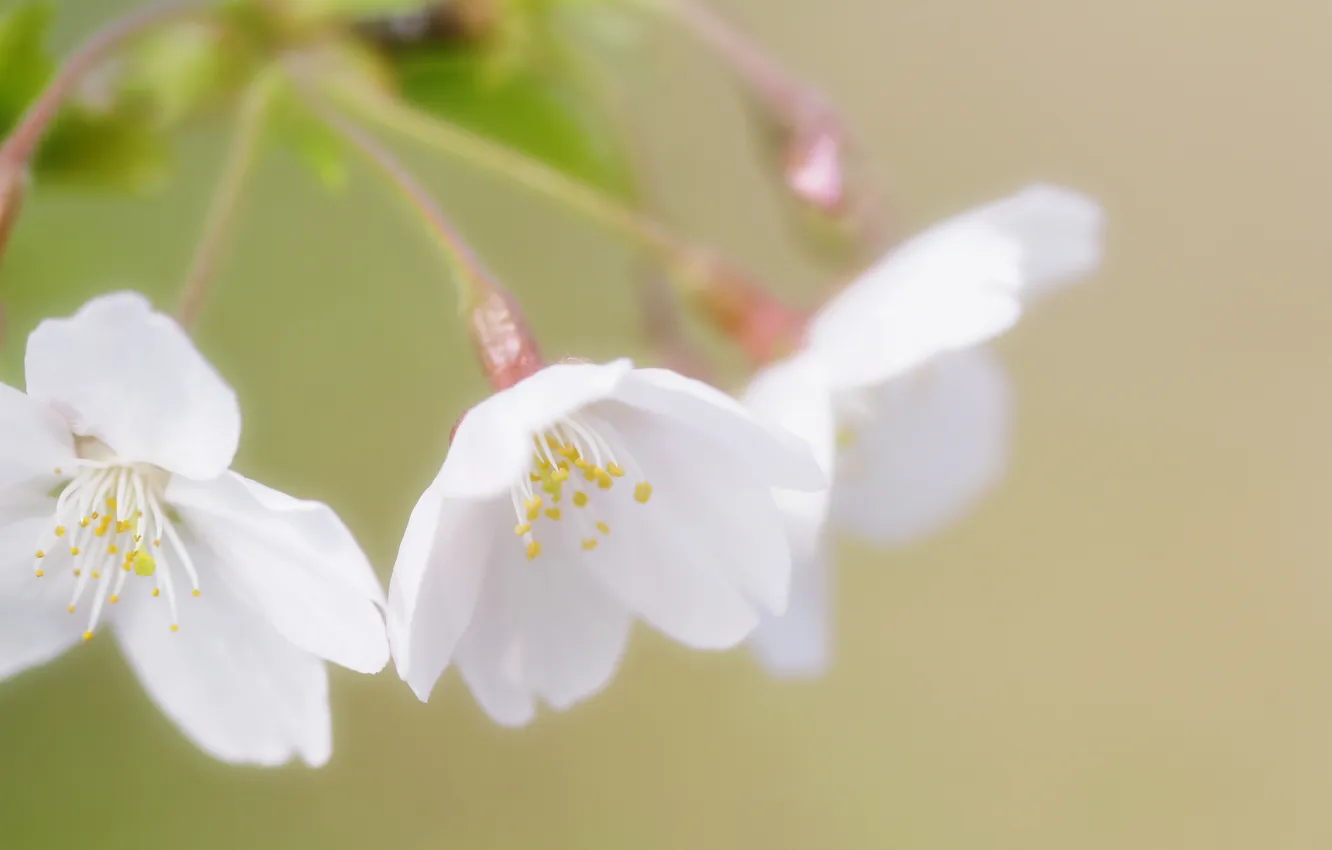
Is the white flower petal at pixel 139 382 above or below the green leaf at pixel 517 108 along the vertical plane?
below

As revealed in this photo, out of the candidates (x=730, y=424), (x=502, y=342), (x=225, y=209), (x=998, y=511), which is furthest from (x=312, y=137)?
(x=998, y=511)

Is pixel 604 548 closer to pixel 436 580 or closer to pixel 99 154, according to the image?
pixel 436 580

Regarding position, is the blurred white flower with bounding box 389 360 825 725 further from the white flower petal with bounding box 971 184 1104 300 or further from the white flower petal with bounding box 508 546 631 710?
the white flower petal with bounding box 971 184 1104 300

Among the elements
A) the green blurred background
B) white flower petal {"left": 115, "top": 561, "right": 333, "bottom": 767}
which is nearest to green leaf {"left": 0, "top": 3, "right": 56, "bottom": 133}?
white flower petal {"left": 115, "top": 561, "right": 333, "bottom": 767}

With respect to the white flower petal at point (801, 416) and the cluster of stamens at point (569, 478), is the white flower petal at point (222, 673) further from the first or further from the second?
the white flower petal at point (801, 416)

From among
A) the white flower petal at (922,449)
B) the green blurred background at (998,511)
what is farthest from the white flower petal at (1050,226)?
the green blurred background at (998,511)

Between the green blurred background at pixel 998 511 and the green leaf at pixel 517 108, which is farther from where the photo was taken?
the green blurred background at pixel 998 511

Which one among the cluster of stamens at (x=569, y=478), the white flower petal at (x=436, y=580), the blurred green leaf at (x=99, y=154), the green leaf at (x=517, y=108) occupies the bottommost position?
the white flower petal at (x=436, y=580)

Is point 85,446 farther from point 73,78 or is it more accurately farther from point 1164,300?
point 1164,300
